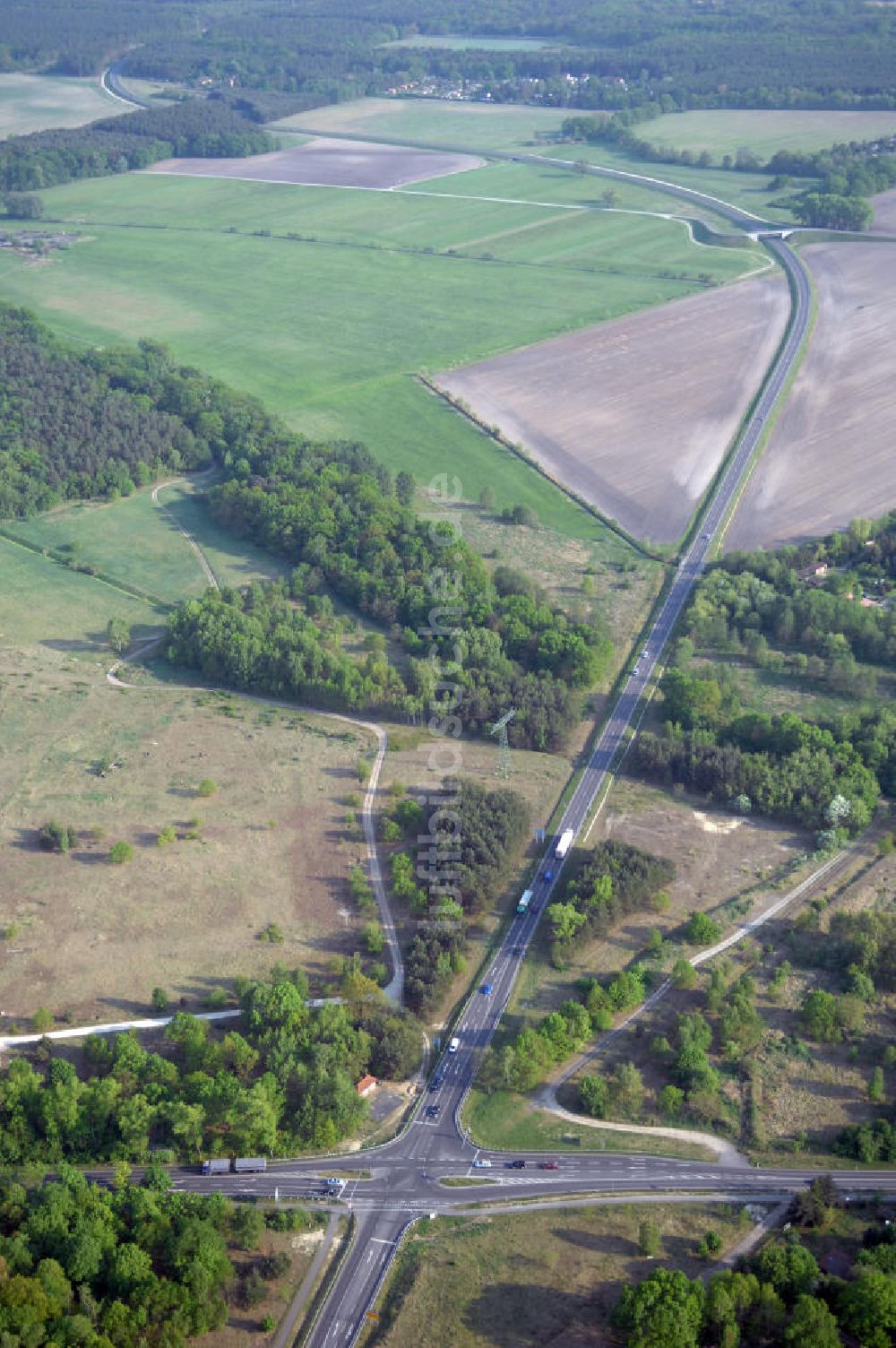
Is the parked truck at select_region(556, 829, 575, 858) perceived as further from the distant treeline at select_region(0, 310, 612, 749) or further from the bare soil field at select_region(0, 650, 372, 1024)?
the bare soil field at select_region(0, 650, 372, 1024)

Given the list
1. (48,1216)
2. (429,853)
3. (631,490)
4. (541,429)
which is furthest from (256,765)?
(541,429)

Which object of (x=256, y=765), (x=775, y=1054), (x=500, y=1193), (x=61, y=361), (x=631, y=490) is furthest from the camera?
(x=61, y=361)

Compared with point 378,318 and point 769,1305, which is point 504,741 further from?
point 378,318

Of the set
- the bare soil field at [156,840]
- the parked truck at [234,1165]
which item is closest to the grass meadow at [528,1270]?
the parked truck at [234,1165]

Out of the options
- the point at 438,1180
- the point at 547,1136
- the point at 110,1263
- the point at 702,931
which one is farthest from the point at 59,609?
the point at 547,1136

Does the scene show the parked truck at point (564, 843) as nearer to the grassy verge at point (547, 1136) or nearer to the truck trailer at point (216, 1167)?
the grassy verge at point (547, 1136)

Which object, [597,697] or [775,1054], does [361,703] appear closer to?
[597,697]
